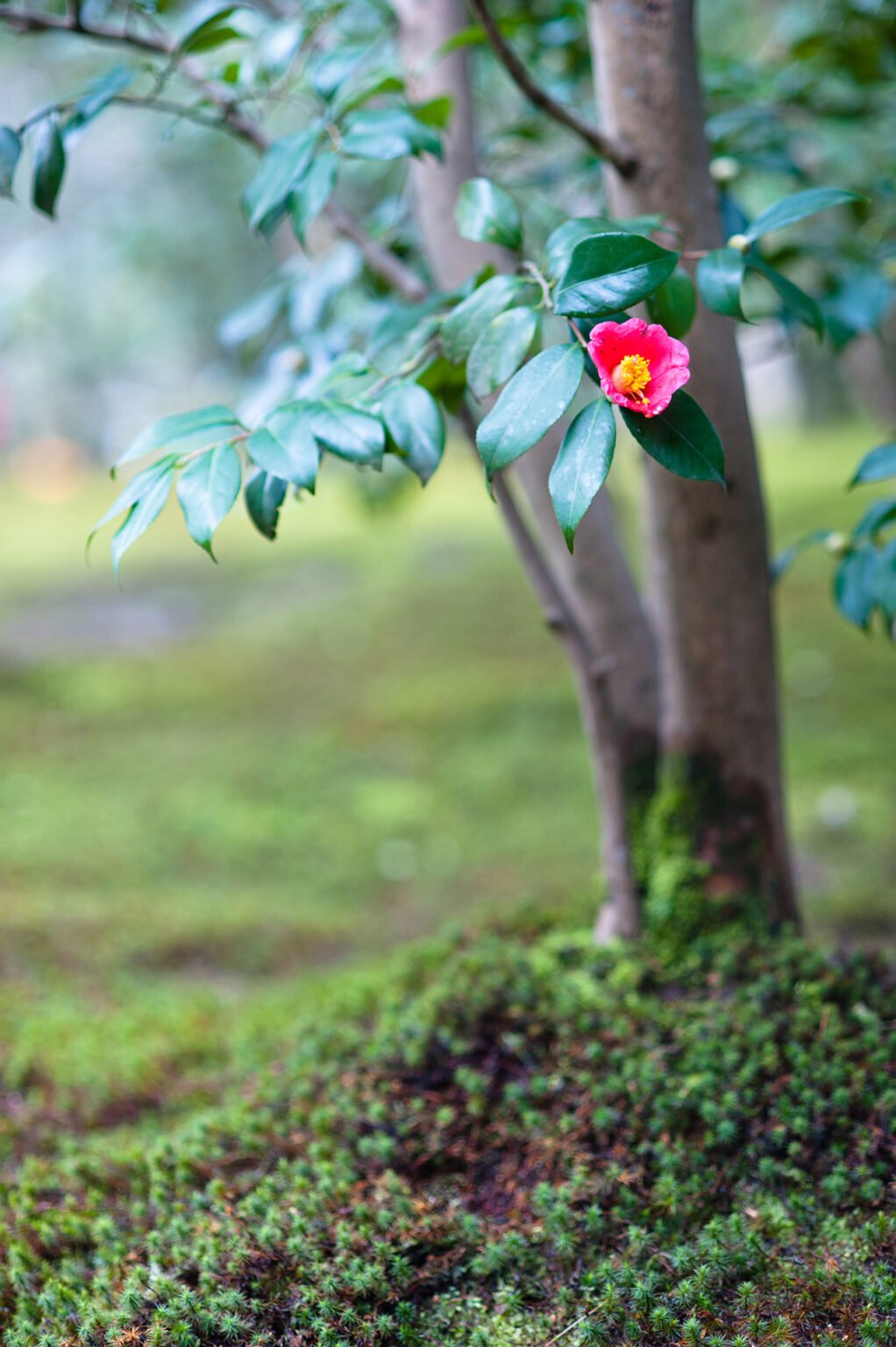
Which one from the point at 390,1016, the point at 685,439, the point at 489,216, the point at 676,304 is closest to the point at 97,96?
the point at 489,216

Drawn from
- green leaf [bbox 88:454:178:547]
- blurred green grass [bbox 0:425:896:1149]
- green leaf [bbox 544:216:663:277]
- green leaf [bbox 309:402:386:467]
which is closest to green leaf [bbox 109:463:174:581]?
green leaf [bbox 88:454:178:547]

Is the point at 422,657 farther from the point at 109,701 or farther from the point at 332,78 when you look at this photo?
the point at 332,78

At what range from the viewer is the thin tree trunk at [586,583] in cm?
141

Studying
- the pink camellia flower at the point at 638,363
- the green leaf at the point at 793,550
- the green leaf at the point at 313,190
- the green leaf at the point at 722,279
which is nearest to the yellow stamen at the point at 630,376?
the pink camellia flower at the point at 638,363

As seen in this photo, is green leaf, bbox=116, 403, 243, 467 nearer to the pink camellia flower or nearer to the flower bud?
the pink camellia flower

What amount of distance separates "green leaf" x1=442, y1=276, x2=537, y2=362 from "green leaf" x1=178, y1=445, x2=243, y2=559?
0.21 m

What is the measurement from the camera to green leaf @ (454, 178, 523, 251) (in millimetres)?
1026

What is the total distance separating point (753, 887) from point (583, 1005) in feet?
0.99

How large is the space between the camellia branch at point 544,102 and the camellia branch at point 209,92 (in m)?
0.30

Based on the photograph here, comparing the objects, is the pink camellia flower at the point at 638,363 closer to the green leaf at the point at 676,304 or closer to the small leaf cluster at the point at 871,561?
the green leaf at the point at 676,304

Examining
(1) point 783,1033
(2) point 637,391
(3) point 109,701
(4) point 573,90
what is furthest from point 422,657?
(2) point 637,391

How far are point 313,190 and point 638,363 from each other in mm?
492

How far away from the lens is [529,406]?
77 centimetres

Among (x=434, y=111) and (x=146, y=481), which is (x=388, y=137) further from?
(x=146, y=481)
